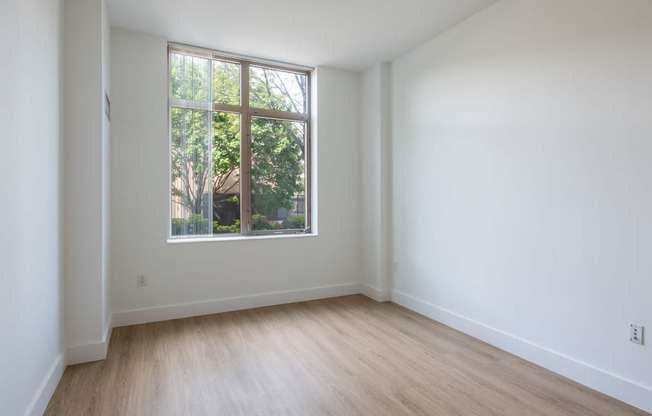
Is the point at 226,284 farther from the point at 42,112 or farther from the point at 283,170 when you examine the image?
the point at 42,112

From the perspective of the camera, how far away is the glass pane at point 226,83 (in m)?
3.87

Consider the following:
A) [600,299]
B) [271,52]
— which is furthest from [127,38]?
[600,299]

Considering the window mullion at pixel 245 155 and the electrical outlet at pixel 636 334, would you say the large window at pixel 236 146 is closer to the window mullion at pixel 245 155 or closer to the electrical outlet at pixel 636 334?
the window mullion at pixel 245 155

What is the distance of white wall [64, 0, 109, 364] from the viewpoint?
243 centimetres

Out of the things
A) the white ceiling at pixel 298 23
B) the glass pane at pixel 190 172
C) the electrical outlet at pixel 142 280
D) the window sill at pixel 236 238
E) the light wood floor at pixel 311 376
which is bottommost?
the light wood floor at pixel 311 376

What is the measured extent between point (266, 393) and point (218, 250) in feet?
6.00

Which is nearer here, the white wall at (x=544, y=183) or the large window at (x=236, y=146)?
the white wall at (x=544, y=183)

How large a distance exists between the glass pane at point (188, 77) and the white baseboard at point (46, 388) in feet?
8.30

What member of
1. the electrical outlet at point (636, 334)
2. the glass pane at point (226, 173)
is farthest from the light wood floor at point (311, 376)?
the glass pane at point (226, 173)

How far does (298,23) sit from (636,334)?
10.8 ft

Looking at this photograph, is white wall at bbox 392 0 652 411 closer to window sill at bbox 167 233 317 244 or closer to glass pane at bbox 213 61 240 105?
window sill at bbox 167 233 317 244

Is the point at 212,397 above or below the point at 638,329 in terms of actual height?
below

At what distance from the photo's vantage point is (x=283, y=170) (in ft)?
13.8

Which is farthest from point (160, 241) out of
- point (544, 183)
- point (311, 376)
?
point (544, 183)
